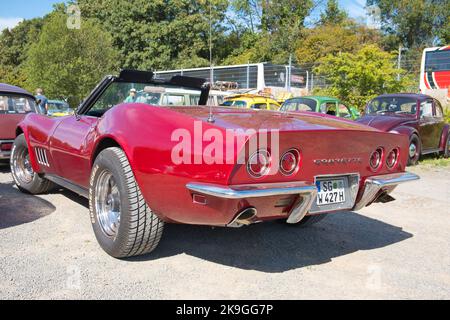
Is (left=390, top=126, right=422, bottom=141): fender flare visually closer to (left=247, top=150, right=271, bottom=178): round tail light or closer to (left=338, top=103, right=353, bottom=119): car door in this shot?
(left=338, top=103, right=353, bottom=119): car door

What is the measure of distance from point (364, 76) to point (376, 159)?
10.9 m

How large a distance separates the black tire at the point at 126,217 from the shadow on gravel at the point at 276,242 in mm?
188

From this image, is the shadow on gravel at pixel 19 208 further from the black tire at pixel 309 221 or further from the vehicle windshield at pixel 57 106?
the vehicle windshield at pixel 57 106

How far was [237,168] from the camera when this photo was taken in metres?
2.48

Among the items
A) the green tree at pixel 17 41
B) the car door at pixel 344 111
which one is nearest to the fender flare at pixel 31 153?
the car door at pixel 344 111

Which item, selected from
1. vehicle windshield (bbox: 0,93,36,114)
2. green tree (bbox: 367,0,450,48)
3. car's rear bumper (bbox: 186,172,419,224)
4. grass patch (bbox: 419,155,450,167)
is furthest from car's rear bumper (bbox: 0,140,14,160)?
green tree (bbox: 367,0,450,48)

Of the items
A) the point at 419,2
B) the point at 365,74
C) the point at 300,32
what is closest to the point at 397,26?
the point at 419,2

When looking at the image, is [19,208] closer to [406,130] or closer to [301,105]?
[406,130]

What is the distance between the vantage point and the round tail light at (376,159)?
3232mm

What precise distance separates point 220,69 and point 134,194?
1064 inches

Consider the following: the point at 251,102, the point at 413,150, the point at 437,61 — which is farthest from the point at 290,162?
the point at 437,61

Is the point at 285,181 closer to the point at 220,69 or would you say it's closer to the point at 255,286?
the point at 255,286

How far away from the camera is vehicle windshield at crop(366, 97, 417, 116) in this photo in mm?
9539

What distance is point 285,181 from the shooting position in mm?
2682
